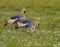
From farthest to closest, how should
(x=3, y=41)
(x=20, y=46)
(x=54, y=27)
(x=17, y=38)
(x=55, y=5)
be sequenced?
(x=55, y=5) < (x=54, y=27) < (x=17, y=38) < (x=3, y=41) < (x=20, y=46)

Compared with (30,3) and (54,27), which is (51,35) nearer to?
(54,27)

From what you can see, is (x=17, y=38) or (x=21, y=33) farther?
(x=21, y=33)

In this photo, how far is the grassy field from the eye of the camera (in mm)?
9507

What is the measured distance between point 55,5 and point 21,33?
38.2ft

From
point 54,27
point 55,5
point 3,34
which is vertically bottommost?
point 55,5

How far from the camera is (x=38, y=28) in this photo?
13.3 metres

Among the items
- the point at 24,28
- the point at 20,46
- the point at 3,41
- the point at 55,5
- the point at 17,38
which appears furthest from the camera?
the point at 55,5

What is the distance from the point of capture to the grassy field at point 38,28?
374 inches

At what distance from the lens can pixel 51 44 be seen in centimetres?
927

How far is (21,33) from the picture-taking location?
1159 centimetres

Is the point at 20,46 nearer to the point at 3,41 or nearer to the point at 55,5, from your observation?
the point at 3,41

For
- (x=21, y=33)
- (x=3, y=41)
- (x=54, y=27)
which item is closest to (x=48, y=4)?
(x=54, y=27)

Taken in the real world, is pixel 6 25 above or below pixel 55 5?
above

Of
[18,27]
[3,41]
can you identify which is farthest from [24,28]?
[3,41]
